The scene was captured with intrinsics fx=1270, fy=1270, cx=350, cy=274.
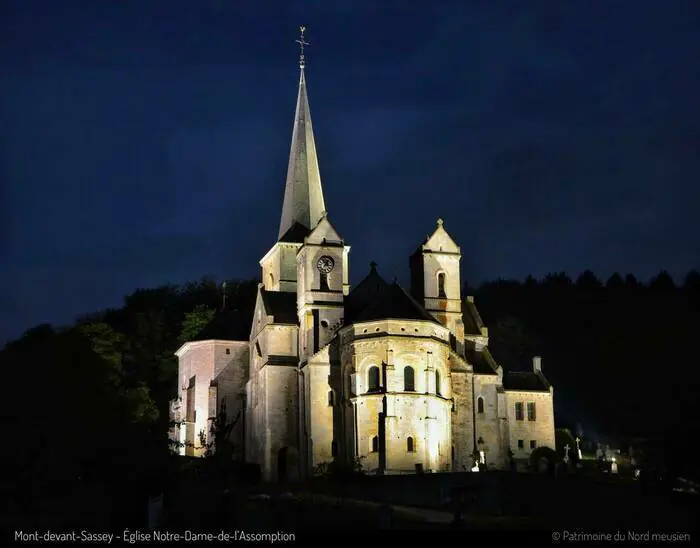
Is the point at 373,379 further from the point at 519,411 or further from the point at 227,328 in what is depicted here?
the point at 227,328

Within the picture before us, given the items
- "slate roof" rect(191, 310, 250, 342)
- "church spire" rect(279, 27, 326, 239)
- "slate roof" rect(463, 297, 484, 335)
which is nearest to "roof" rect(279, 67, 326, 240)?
"church spire" rect(279, 27, 326, 239)

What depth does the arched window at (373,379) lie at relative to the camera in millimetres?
61562

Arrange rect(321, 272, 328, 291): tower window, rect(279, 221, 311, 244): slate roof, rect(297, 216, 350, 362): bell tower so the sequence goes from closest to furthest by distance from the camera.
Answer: rect(297, 216, 350, 362): bell tower, rect(321, 272, 328, 291): tower window, rect(279, 221, 311, 244): slate roof

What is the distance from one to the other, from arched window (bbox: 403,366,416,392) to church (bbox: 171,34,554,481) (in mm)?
55

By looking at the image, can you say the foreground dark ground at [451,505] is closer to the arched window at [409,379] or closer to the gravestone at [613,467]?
the arched window at [409,379]

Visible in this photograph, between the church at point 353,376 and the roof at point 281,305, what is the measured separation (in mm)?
94

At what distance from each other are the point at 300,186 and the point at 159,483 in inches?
1291

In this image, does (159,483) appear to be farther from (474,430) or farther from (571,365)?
(571,365)

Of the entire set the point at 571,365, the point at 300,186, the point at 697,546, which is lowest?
the point at 697,546

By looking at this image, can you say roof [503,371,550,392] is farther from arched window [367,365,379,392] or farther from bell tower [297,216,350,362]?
arched window [367,365,379,392]

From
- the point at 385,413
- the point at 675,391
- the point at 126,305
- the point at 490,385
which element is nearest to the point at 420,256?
the point at 490,385

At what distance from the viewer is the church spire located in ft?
252

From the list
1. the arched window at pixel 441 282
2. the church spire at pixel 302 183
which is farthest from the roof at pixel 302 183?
the arched window at pixel 441 282

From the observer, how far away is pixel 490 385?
6825 cm
